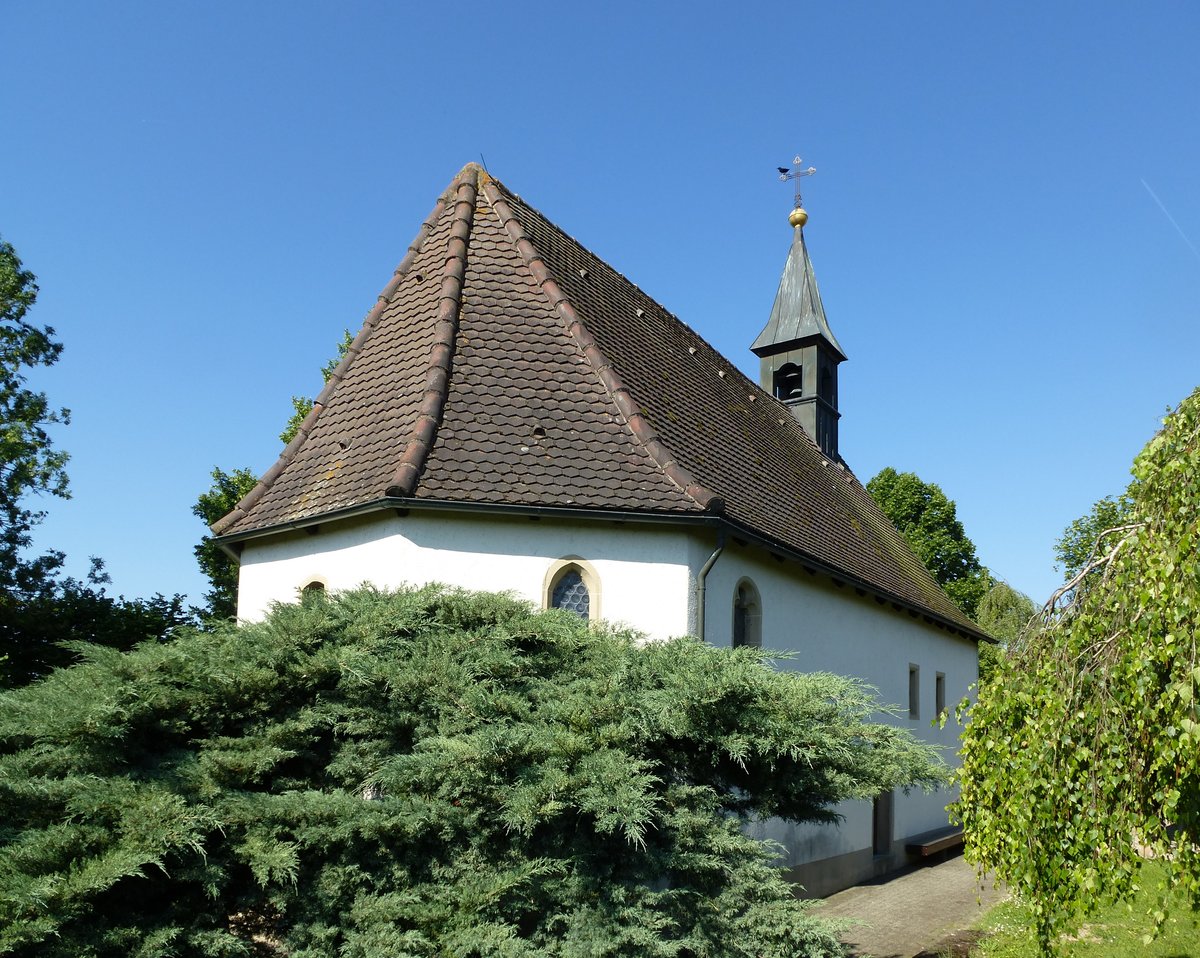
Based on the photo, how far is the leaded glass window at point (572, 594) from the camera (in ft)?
33.3

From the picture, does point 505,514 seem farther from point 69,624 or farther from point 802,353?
point 802,353

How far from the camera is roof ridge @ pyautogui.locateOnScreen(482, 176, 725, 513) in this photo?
10328mm

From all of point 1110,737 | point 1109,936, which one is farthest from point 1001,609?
point 1110,737

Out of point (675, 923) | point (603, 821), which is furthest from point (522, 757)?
point (675, 923)

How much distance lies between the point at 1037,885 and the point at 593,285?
1082 centimetres

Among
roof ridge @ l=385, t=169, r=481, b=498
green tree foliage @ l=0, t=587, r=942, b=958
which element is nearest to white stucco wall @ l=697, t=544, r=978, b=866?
green tree foliage @ l=0, t=587, r=942, b=958

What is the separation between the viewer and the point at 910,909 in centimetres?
1307

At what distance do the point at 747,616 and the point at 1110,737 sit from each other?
21.0ft

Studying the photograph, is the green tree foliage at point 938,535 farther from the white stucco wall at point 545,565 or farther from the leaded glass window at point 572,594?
the leaded glass window at point 572,594

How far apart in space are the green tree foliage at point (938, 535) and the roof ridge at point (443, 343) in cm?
2658

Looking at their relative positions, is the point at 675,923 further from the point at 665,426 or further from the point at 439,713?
the point at 665,426

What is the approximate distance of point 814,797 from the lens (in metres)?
7.39

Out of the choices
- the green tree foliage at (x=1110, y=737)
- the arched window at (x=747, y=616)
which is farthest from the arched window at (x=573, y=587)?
the green tree foliage at (x=1110, y=737)

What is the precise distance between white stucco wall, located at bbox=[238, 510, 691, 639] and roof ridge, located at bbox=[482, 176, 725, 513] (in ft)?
1.70
